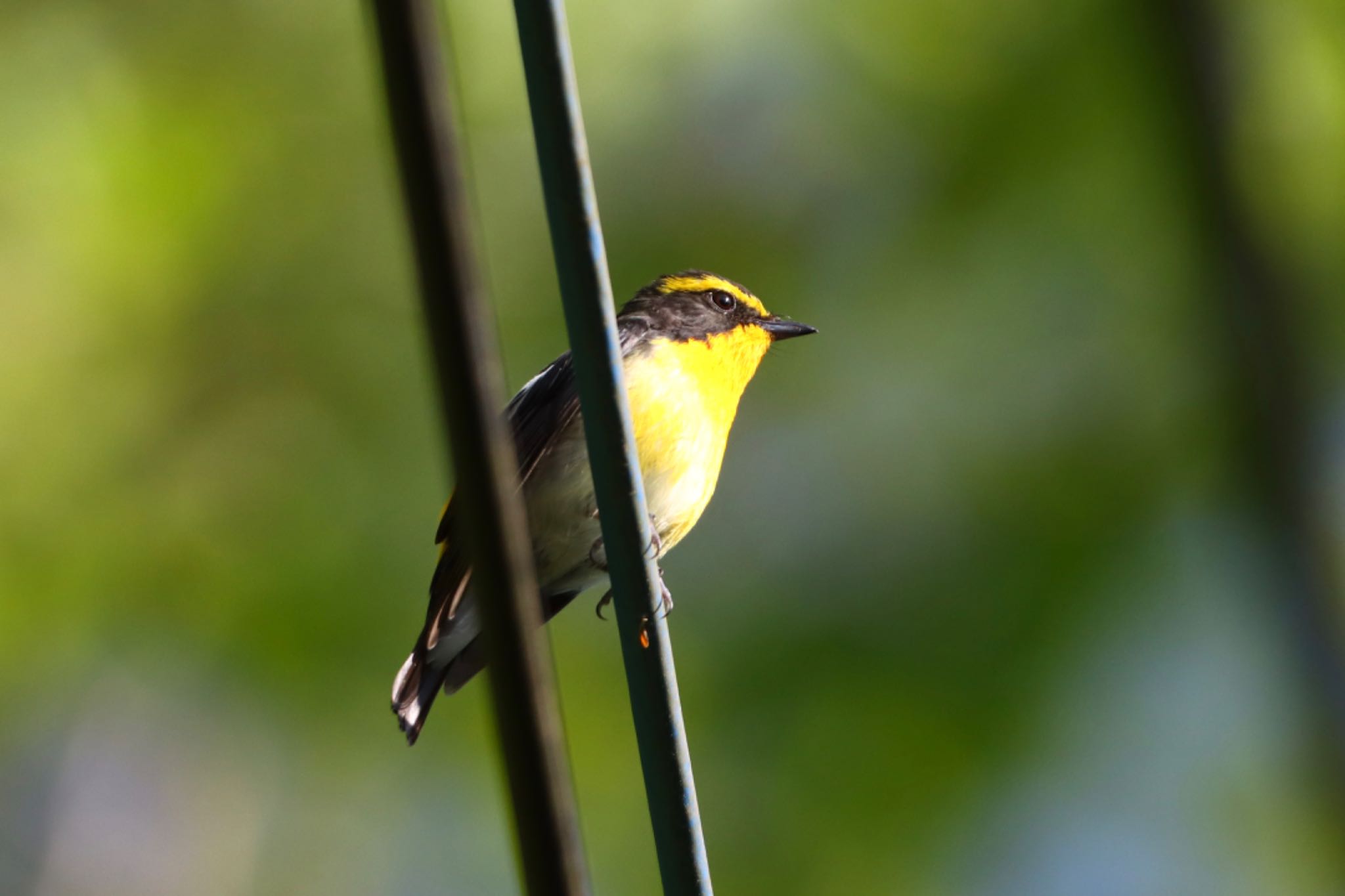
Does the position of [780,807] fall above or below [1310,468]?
below

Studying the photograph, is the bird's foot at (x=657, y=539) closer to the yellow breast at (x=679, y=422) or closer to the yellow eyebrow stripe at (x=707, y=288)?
the yellow breast at (x=679, y=422)

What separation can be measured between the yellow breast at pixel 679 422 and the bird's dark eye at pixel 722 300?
0.45 metres

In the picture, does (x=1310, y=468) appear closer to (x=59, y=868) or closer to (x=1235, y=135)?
(x=1235, y=135)

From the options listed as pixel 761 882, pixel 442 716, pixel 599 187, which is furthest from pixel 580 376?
pixel 599 187

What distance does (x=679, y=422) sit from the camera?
14.5ft

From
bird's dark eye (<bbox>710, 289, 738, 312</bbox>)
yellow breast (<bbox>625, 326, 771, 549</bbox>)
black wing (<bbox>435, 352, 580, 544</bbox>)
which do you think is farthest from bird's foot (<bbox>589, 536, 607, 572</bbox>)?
bird's dark eye (<bbox>710, 289, 738, 312</bbox>)

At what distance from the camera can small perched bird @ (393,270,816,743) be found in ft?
14.4

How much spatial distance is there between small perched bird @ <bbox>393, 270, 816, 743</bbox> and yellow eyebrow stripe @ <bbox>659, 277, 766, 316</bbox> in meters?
0.36

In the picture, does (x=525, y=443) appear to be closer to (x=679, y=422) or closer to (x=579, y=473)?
(x=579, y=473)

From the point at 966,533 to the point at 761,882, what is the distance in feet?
9.55

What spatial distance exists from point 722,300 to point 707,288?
0.10 meters

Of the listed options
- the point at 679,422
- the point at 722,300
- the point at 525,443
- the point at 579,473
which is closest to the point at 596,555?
the point at 579,473

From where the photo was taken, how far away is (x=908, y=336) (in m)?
10.4

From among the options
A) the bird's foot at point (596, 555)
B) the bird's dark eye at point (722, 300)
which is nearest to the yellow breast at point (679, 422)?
the bird's foot at point (596, 555)
